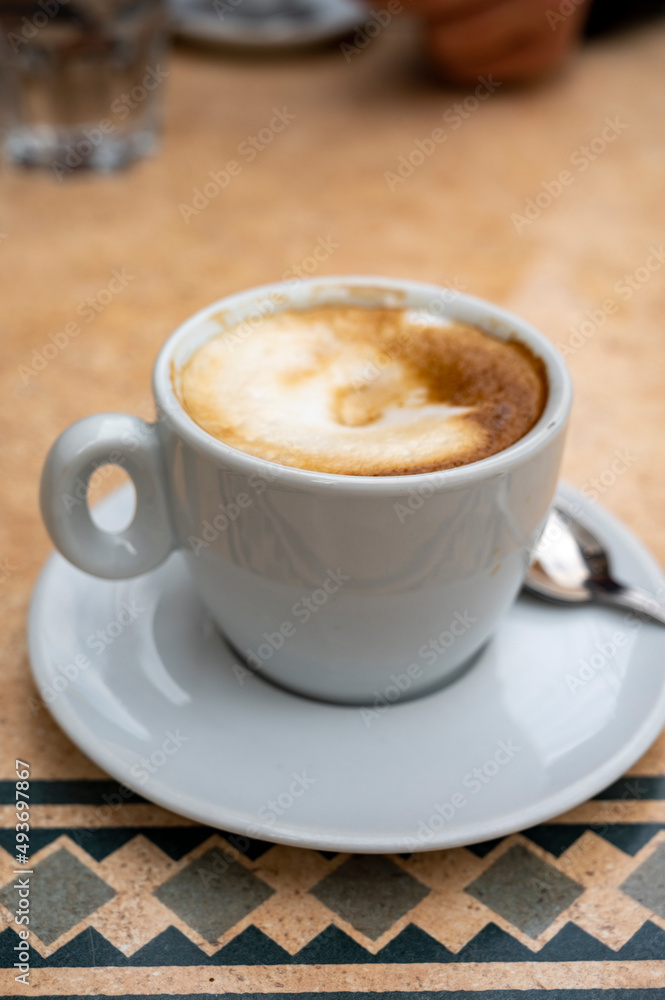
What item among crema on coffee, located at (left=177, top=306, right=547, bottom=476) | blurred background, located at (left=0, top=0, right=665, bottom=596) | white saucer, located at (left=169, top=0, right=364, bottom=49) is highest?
crema on coffee, located at (left=177, top=306, right=547, bottom=476)

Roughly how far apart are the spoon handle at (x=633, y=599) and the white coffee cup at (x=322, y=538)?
0.27 feet

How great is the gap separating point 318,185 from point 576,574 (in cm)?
82

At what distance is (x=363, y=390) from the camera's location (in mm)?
567

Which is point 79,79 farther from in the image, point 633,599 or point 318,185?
point 633,599

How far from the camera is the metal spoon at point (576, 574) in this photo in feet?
1.93

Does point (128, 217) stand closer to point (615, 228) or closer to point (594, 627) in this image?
point (615, 228)

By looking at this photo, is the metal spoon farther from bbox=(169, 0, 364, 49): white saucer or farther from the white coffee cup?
bbox=(169, 0, 364, 49): white saucer

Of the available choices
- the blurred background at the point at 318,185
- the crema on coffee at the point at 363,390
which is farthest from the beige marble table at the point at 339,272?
the crema on coffee at the point at 363,390

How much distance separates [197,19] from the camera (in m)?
1.64

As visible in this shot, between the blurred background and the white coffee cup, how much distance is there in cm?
17

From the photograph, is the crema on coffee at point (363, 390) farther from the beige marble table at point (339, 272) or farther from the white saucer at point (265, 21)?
the white saucer at point (265, 21)

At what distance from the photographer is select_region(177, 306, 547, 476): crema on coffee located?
501mm

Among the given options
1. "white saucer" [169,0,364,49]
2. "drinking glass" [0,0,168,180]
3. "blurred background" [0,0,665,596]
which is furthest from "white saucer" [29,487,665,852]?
"white saucer" [169,0,364,49]

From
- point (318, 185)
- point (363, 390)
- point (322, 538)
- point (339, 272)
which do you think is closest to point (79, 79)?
point (318, 185)
